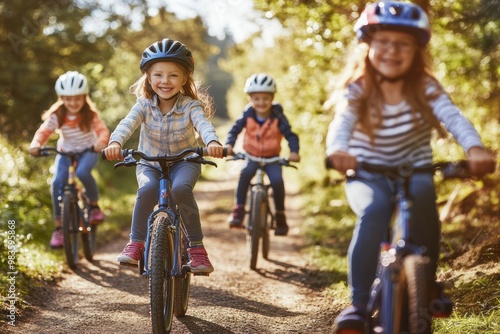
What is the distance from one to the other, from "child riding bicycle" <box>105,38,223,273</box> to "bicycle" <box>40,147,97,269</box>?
2531 mm

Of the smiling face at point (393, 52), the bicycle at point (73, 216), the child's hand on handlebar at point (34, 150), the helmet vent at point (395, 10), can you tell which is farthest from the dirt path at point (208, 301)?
the helmet vent at point (395, 10)

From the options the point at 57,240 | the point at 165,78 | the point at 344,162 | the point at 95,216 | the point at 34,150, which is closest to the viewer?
the point at 344,162

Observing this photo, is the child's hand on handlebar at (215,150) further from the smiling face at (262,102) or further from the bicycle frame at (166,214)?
the smiling face at (262,102)

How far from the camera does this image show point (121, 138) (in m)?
4.72

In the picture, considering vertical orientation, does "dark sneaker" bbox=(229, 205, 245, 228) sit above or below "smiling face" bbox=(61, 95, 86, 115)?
below

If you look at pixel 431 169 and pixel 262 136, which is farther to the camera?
pixel 262 136

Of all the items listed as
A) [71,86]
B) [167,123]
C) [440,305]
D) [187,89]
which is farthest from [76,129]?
[440,305]

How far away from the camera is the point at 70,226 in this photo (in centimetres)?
747

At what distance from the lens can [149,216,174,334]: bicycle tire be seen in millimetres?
4266

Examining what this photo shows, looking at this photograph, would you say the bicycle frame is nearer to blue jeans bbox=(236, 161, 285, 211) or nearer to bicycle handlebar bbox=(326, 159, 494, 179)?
bicycle handlebar bbox=(326, 159, 494, 179)

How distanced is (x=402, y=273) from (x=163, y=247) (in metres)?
1.81

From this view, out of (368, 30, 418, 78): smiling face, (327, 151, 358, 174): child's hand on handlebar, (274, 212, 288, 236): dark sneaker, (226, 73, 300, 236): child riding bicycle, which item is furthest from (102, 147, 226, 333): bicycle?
(274, 212, 288, 236): dark sneaker

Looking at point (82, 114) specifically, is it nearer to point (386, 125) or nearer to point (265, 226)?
point (265, 226)

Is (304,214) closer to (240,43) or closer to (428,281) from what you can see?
(240,43)
